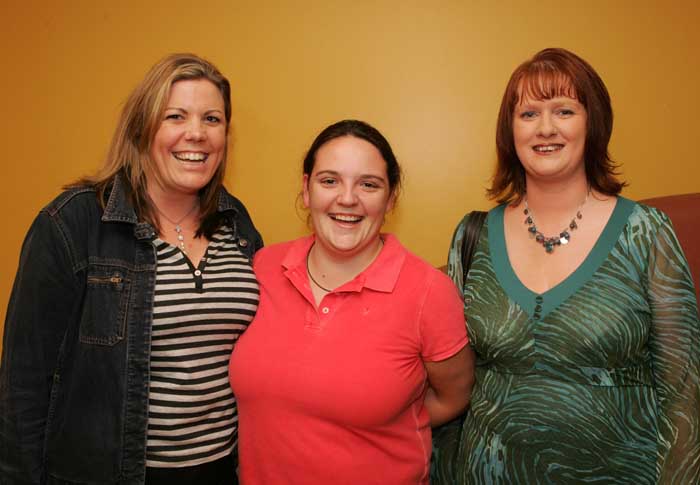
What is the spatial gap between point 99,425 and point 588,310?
128 cm

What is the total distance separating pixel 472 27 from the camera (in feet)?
7.33

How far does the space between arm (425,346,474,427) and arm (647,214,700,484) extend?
0.51m

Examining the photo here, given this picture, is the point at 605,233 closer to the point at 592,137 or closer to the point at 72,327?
→ the point at 592,137

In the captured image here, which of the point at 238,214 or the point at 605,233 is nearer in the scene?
the point at 605,233

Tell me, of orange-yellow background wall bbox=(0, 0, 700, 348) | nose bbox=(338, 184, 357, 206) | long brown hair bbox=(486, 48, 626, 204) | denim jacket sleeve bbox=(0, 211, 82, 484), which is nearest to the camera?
denim jacket sleeve bbox=(0, 211, 82, 484)

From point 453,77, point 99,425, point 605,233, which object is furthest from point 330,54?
point 99,425

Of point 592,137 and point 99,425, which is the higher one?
point 592,137

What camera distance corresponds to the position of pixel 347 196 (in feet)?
5.27

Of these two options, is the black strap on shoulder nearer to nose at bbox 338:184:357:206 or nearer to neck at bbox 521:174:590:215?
neck at bbox 521:174:590:215

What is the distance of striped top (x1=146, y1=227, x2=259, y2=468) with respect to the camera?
1497 mm

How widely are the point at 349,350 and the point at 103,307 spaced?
650mm

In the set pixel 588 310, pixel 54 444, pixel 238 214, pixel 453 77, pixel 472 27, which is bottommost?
pixel 54 444

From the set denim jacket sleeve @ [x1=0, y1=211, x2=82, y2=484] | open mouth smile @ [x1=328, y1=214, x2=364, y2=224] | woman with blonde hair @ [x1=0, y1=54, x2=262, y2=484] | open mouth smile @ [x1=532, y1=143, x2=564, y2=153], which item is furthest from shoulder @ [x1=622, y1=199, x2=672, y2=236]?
denim jacket sleeve @ [x1=0, y1=211, x2=82, y2=484]

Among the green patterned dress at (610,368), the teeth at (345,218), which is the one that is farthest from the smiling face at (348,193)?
the green patterned dress at (610,368)
